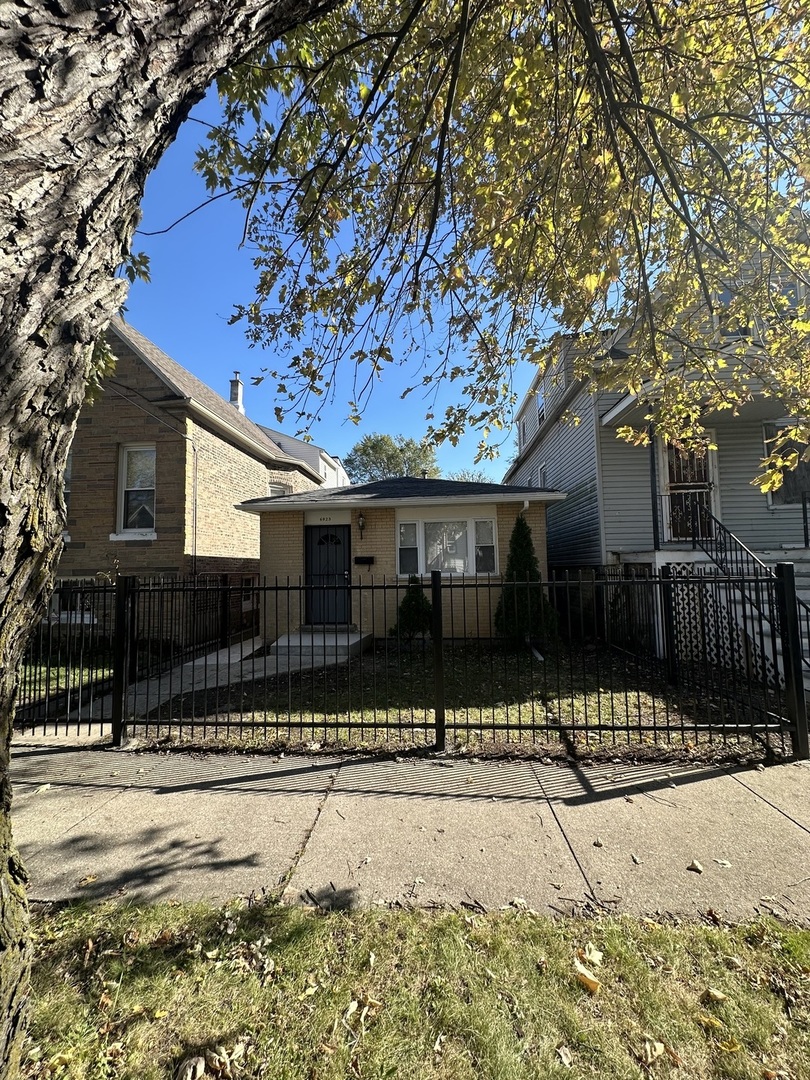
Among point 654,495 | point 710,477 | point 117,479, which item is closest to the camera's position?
point 654,495

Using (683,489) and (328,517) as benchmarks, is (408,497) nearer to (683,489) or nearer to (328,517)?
(328,517)

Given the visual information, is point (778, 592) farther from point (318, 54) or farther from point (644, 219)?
point (318, 54)

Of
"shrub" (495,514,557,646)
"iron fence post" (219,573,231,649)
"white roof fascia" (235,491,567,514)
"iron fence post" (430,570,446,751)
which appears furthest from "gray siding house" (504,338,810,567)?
"iron fence post" (219,573,231,649)

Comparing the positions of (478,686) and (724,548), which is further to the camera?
(724,548)

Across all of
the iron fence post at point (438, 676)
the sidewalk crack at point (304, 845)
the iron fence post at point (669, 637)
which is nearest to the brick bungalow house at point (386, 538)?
the iron fence post at point (669, 637)

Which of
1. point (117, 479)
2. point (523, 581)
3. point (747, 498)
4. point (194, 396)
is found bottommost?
point (523, 581)

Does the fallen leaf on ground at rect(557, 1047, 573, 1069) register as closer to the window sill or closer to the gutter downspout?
the gutter downspout

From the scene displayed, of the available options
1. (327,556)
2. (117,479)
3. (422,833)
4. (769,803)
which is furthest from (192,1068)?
(117,479)

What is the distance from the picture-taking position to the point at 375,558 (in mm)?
11336

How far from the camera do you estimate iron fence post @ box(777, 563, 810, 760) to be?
4.41m

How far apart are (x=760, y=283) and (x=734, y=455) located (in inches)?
288

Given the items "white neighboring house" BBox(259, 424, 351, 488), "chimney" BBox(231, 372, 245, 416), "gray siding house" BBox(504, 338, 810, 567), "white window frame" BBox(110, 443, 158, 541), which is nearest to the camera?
"gray siding house" BBox(504, 338, 810, 567)

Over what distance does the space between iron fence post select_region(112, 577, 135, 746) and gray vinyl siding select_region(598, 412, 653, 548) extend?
9.54 meters

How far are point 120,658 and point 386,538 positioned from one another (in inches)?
273
